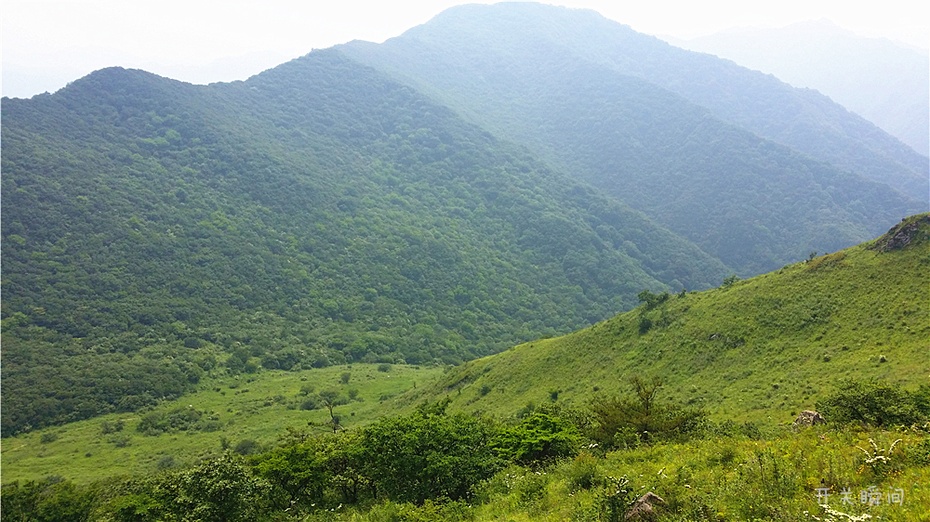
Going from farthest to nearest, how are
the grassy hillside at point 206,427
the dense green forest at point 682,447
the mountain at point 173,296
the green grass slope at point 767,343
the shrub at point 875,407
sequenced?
1. the mountain at point 173,296
2. the grassy hillside at point 206,427
3. the green grass slope at point 767,343
4. the shrub at point 875,407
5. the dense green forest at point 682,447

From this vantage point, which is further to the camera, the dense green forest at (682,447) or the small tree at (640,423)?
the small tree at (640,423)

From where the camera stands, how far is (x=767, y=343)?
46.1m

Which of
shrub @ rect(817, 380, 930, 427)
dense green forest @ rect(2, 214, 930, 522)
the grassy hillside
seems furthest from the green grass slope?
the grassy hillside

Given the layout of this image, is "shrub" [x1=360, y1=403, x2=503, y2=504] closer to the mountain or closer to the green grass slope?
the green grass slope

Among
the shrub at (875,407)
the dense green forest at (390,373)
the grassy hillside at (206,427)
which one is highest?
the shrub at (875,407)

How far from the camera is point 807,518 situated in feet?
27.8

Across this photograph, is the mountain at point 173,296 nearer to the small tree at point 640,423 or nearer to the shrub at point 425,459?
the shrub at point 425,459

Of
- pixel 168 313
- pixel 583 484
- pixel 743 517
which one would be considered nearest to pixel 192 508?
pixel 583 484

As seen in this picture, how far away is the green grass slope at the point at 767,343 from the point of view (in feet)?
120

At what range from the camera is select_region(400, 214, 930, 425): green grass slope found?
1437 inches

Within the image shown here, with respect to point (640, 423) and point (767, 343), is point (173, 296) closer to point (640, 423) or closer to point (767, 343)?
point (767, 343)

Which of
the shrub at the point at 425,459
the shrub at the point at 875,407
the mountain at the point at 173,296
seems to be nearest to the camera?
the shrub at the point at 875,407

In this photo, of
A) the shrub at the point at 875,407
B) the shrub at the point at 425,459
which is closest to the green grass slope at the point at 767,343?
the shrub at the point at 875,407

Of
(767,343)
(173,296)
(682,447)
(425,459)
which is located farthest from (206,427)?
(682,447)
